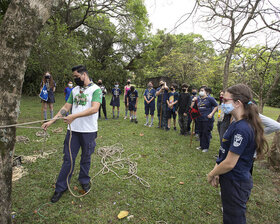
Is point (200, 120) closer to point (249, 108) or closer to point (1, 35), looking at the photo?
point (249, 108)

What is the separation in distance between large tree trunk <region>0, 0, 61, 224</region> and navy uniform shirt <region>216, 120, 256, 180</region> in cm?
230

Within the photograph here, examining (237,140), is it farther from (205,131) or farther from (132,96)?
(132,96)

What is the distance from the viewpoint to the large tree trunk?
159 cm

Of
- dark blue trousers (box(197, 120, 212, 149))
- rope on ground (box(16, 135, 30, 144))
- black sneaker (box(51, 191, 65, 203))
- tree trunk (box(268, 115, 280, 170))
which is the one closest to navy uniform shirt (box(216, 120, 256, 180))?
black sneaker (box(51, 191, 65, 203))

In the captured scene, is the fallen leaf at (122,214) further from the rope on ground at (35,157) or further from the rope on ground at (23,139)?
the rope on ground at (23,139)

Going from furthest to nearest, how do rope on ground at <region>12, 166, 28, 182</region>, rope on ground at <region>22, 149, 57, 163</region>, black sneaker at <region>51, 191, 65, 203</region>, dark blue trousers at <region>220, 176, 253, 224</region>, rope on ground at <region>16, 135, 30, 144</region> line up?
rope on ground at <region>16, 135, 30, 144</region> < rope on ground at <region>22, 149, 57, 163</region> < rope on ground at <region>12, 166, 28, 182</region> < black sneaker at <region>51, 191, 65, 203</region> < dark blue trousers at <region>220, 176, 253, 224</region>

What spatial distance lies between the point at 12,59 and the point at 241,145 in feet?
7.89

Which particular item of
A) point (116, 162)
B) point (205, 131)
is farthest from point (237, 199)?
point (205, 131)

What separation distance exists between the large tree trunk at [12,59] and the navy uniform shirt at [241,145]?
90.6 inches

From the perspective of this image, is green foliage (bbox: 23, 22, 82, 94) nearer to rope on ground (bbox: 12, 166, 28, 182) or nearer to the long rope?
the long rope

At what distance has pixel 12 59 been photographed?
1.64m

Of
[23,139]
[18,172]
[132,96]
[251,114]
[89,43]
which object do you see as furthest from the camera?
[89,43]

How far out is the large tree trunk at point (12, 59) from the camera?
1588mm

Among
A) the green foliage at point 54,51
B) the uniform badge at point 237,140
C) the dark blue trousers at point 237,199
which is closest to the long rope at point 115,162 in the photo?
the dark blue trousers at point 237,199
